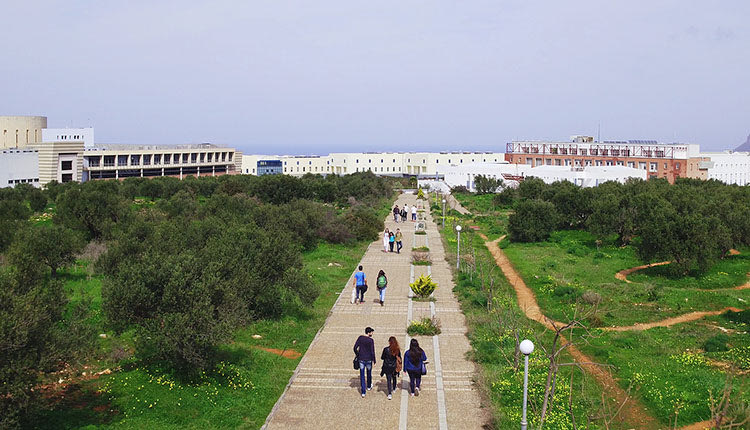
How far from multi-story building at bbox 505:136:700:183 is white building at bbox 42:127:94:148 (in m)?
67.0

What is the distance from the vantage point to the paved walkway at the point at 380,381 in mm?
10582

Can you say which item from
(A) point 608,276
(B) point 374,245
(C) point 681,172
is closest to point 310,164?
(C) point 681,172

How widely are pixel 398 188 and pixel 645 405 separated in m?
83.2

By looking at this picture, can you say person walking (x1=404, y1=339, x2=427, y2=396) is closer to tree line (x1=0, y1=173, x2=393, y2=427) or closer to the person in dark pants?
the person in dark pants

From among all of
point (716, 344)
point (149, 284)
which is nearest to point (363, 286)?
point (149, 284)

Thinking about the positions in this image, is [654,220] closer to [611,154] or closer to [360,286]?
[360,286]

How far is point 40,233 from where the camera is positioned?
869 inches

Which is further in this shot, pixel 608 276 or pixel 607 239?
pixel 607 239

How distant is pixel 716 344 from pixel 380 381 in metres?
7.95

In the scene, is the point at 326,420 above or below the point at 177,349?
below

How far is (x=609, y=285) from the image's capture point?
2256 centimetres

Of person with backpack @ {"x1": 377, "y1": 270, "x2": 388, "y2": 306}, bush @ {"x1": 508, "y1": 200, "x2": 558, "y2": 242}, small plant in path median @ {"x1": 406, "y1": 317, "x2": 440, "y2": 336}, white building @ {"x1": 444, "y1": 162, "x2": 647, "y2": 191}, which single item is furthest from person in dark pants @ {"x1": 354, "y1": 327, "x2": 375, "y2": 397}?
white building @ {"x1": 444, "y1": 162, "x2": 647, "y2": 191}

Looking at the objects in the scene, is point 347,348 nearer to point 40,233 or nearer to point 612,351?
point 612,351

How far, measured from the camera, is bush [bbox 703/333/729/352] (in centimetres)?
1478
